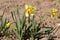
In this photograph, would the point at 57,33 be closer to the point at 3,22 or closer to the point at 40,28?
the point at 40,28

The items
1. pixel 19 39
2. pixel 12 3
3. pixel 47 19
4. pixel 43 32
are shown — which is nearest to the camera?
pixel 19 39

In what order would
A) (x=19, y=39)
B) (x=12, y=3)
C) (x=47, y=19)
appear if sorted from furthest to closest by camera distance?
(x=12, y=3) < (x=47, y=19) < (x=19, y=39)

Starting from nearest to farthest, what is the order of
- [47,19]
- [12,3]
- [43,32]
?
1. [43,32]
2. [47,19]
3. [12,3]

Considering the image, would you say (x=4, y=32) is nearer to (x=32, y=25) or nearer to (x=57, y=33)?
(x=32, y=25)

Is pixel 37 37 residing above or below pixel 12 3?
below

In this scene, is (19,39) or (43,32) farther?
(43,32)

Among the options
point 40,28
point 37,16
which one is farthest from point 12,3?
point 40,28

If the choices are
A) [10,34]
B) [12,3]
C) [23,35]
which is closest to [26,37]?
[23,35]

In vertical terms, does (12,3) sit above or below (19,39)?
above

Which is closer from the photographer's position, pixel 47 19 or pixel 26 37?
pixel 26 37
